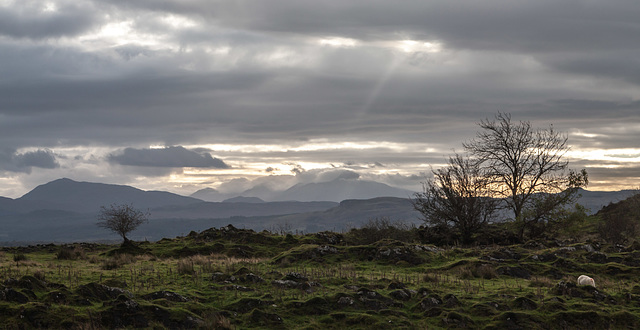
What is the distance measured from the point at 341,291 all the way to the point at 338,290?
0.77 metres

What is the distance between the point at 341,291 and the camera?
28578 mm

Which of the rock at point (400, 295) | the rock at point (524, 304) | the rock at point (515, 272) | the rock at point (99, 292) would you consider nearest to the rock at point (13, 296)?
the rock at point (99, 292)

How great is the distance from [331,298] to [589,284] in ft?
47.0

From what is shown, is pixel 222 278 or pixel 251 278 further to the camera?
pixel 222 278

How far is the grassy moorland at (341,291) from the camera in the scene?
23.9m

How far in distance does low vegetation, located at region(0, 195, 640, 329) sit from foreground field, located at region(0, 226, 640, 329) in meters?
0.06

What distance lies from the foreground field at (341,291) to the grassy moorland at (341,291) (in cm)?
6

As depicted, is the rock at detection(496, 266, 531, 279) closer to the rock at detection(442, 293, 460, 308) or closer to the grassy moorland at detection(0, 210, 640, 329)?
the grassy moorland at detection(0, 210, 640, 329)

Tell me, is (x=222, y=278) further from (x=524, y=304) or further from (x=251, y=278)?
(x=524, y=304)

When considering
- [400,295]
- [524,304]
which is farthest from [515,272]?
[400,295]

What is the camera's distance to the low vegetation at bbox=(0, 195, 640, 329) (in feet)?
78.5

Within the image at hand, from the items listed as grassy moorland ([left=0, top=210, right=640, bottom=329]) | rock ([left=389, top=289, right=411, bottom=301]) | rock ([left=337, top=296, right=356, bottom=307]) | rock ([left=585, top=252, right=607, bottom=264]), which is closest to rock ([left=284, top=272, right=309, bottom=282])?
grassy moorland ([left=0, top=210, right=640, bottom=329])

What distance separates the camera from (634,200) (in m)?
91.1

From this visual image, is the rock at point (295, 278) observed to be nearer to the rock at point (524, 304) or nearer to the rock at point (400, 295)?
the rock at point (400, 295)
